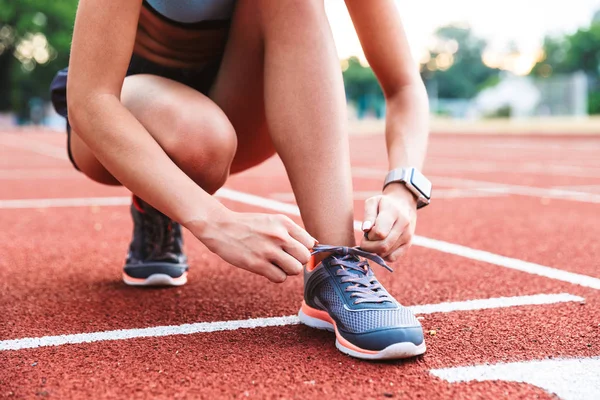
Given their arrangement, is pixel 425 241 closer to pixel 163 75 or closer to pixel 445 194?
pixel 163 75

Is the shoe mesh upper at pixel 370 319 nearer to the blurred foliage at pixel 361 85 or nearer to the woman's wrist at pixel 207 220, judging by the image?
the woman's wrist at pixel 207 220

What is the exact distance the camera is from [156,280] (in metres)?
2.45

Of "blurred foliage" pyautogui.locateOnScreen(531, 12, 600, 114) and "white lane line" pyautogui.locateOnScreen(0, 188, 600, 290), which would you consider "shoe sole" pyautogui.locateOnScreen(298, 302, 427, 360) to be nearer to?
"white lane line" pyautogui.locateOnScreen(0, 188, 600, 290)

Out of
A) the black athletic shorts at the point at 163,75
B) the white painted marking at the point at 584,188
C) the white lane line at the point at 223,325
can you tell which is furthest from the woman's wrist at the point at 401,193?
the white painted marking at the point at 584,188

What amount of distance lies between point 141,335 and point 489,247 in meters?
1.87

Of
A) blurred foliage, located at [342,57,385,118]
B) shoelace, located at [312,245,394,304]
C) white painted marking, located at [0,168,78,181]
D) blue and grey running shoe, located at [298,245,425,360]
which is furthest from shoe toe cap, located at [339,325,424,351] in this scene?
blurred foliage, located at [342,57,385,118]

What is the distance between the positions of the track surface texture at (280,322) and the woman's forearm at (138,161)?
1.17ft

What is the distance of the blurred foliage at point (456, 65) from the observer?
263 feet

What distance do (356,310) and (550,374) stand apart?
18.0 inches

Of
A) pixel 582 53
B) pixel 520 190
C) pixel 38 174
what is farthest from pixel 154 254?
pixel 582 53

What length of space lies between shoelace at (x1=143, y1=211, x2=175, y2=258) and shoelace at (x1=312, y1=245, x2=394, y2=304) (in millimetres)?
858

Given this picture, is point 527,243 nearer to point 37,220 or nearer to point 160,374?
point 160,374

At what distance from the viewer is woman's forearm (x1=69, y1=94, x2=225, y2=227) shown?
63.7 inches

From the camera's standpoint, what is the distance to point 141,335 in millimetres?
1861
